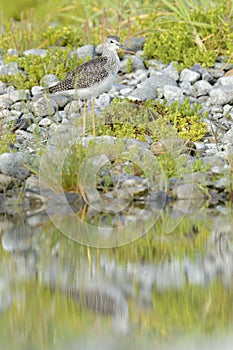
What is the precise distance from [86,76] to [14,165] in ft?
6.59

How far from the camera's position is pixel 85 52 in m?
12.6

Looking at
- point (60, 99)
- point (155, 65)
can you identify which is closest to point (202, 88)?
point (155, 65)

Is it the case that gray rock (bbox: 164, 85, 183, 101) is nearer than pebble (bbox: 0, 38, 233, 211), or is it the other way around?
pebble (bbox: 0, 38, 233, 211)

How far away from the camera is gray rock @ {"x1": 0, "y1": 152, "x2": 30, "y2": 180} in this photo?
892 cm

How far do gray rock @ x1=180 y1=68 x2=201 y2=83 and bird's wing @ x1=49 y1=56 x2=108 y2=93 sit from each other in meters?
1.27

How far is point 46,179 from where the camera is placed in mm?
8633

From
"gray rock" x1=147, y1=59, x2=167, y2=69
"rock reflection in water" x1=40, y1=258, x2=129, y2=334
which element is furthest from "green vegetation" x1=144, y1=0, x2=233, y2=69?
"rock reflection in water" x1=40, y1=258, x2=129, y2=334

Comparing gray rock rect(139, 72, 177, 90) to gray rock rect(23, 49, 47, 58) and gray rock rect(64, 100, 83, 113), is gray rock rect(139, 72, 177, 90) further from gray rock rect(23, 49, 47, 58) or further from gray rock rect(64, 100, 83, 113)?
gray rock rect(23, 49, 47, 58)

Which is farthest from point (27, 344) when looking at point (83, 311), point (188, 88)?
point (188, 88)

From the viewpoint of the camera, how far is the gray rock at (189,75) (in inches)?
455

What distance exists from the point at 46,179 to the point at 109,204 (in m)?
0.61

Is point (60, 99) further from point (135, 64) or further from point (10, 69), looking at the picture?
point (135, 64)

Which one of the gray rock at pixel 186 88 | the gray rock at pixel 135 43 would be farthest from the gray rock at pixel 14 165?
the gray rock at pixel 135 43

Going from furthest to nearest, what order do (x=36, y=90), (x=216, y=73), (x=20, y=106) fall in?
(x=216, y=73) < (x=36, y=90) < (x=20, y=106)
